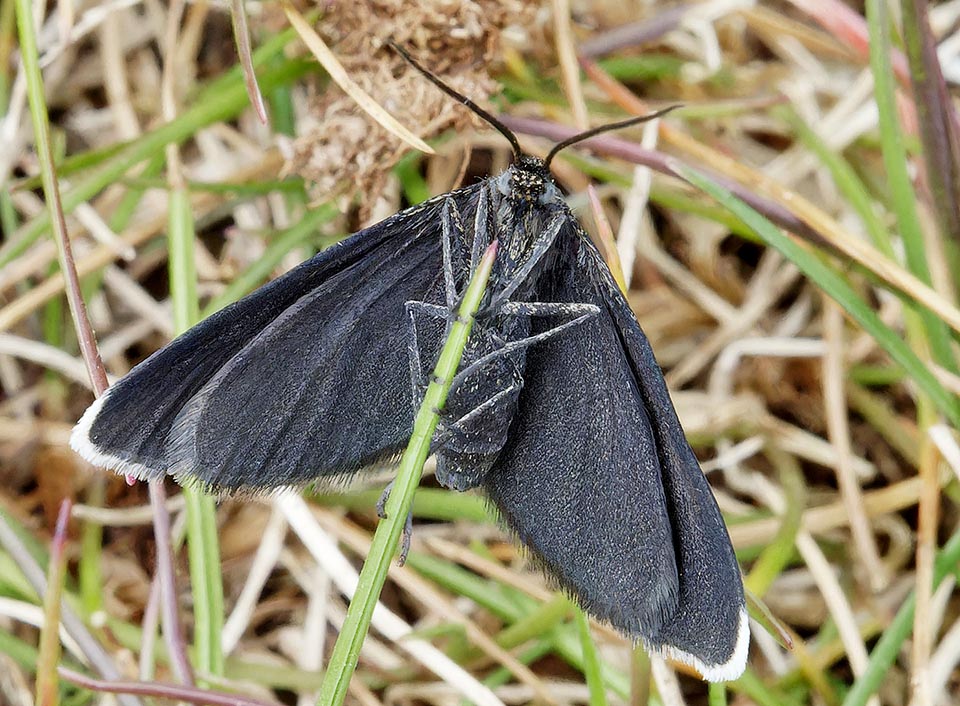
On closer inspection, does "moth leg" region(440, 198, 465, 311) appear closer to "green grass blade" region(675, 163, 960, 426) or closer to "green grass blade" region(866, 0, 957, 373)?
"green grass blade" region(675, 163, 960, 426)

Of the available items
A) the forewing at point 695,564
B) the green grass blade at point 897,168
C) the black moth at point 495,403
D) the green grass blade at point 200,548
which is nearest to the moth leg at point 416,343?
the black moth at point 495,403

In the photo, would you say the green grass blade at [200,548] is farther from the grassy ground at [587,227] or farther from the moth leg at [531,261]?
the moth leg at [531,261]

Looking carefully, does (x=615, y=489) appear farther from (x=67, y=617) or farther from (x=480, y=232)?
(x=67, y=617)

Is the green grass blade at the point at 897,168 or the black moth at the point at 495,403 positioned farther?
the green grass blade at the point at 897,168

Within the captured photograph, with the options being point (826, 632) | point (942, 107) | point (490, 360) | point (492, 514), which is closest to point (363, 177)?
point (490, 360)

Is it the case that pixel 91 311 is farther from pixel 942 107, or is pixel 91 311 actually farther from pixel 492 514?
pixel 942 107

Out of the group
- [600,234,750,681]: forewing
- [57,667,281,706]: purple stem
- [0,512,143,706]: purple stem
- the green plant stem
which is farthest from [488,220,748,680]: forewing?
[0,512,143,706]: purple stem
